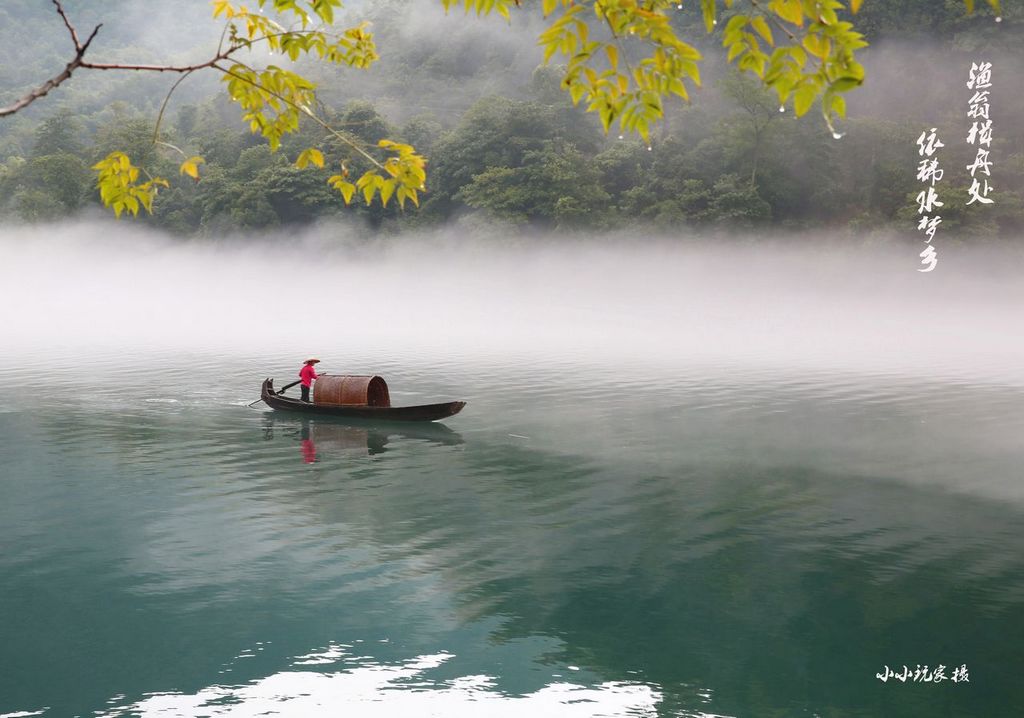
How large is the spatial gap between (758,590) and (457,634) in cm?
570

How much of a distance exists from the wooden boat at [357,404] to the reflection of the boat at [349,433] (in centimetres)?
38

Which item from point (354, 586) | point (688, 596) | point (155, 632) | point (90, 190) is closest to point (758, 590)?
point (688, 596)

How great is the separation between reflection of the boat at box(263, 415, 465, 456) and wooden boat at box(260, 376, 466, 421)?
0.38m

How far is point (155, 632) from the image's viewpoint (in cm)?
1484

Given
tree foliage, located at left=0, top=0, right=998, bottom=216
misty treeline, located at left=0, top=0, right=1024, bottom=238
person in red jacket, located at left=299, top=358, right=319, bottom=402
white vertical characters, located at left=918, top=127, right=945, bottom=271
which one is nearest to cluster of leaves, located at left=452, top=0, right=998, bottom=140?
tree foliage, located at left=0, top=0, right=998, bottom=216

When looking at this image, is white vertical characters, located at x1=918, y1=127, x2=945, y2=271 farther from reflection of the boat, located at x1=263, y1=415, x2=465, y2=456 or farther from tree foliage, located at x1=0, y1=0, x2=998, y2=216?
tree foliage, located at x1=0, y1=0, x2=998, y2=216

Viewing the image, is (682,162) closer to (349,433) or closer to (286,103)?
(349,433)

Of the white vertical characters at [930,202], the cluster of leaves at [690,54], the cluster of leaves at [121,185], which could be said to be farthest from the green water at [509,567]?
the white vertical characters at [930,202]

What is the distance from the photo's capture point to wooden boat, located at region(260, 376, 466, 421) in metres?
35.7

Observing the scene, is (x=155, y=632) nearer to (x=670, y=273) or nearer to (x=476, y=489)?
(x=476, y=489)

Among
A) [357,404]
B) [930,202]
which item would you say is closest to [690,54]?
[357,404]

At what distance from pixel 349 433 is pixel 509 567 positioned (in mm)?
18279

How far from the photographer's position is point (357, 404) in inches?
1455

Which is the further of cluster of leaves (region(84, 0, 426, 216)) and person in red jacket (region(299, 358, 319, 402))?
person in red jacket (region(299, 358, 319, 402))
